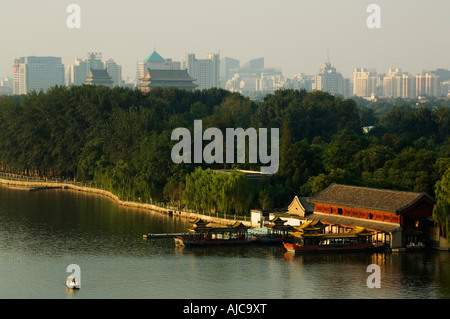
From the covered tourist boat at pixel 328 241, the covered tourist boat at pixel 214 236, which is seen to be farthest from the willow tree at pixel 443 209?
the covered tourist boat at pixel 214 236

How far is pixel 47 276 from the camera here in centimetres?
3653

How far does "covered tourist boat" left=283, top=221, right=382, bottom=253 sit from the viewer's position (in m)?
41.2

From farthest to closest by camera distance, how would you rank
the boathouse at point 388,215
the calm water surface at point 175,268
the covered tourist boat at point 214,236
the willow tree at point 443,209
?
the covered tourist boat at point 214,236, the boathouse at point 388,215, the willow tree at point 443,209, the calm water surface at point 175,268

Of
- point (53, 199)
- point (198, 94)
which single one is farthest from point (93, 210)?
point (198, 94)

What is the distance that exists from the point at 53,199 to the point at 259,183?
15.9 metres

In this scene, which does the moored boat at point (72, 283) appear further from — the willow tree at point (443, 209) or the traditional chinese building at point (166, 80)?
the traditional chinese building at point (166, 80)

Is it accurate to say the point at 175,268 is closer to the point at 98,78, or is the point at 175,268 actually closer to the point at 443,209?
the point at 443,209

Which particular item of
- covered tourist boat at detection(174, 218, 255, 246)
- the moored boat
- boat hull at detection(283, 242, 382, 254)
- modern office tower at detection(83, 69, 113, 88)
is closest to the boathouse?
boat hull at detection(283, 242, 382, 254)

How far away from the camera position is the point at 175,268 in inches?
1494

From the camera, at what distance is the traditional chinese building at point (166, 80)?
5635 inches

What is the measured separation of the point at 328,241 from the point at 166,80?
105 metres

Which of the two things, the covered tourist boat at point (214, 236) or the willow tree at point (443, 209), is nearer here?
the willow tree at point (443, 209)

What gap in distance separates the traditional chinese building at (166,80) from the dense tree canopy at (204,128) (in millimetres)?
41683

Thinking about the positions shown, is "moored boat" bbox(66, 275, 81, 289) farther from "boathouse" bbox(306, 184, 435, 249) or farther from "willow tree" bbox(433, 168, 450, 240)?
"willow tree" bbox(433, 168, 450, 240)
